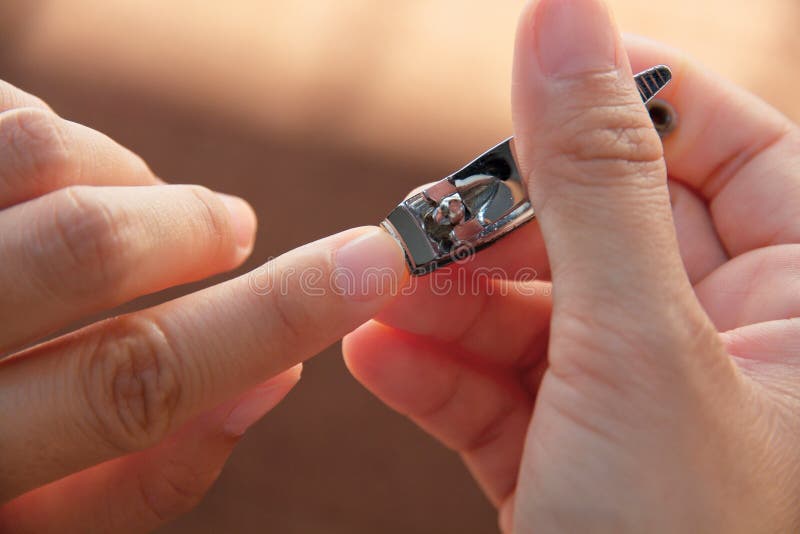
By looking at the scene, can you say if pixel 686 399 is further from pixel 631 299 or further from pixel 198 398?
pixel 198 398

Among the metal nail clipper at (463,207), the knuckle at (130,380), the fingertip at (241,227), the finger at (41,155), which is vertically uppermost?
the finger at (41,155)

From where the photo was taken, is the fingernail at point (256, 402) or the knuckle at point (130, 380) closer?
the knuckle at point (130, 380)

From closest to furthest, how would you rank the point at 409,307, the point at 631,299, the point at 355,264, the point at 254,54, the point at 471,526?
the point at 631,299 → the point at 355,264 → the point at 409,307 → the point at 471,526 → the point at 254,54

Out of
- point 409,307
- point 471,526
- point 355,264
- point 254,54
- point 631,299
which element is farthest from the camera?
point 254,54

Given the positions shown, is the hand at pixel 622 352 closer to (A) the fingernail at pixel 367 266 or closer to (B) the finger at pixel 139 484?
(A) the fingernail at pixel 367 266

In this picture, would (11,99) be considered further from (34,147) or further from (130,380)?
(130,380)

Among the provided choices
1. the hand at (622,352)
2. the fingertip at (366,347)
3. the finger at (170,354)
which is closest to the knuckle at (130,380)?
the finger at (170,354)

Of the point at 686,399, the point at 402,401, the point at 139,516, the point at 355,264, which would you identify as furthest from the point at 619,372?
the point at 139,516
